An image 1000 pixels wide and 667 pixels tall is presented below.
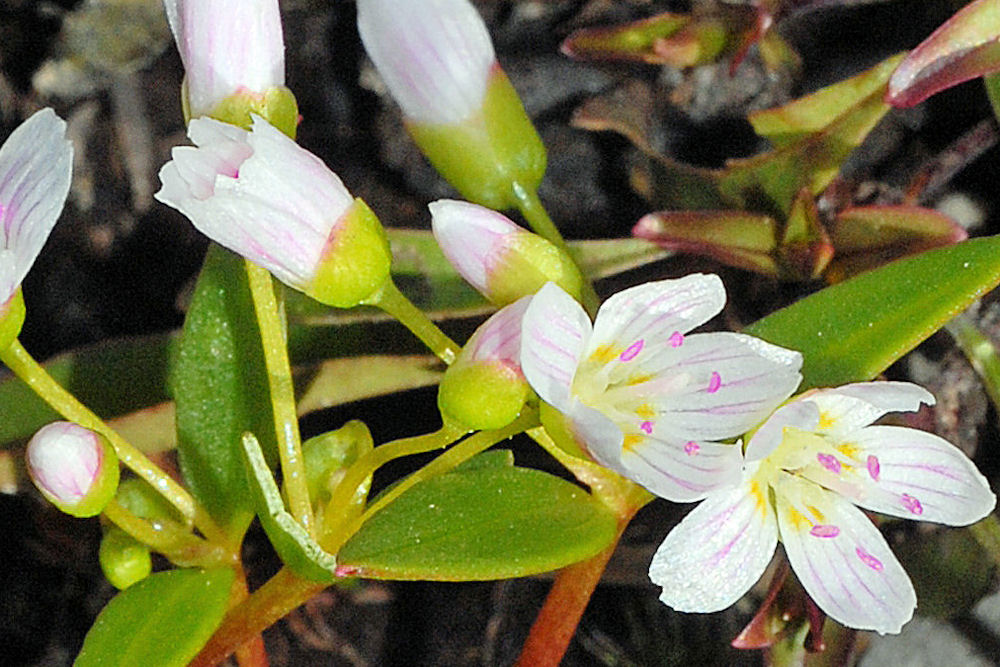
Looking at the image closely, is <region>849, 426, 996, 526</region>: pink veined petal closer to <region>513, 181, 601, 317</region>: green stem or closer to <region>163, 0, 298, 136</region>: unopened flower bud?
<region>513, 181, 601, 317</region>: green stem

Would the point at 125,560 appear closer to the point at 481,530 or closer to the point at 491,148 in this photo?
the point at 481,530

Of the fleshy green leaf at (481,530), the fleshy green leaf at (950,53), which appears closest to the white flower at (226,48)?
the fleshy green leaf at (481,530)

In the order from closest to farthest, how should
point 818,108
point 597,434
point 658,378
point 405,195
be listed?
point 597,434 < point 658,378 < point 818,108 < point 405,195

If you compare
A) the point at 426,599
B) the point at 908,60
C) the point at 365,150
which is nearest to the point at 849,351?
the point at 908,60

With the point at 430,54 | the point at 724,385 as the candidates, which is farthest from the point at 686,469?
the point at 430,54

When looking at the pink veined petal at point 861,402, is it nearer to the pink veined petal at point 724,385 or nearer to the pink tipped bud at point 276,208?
the pink veined petal at point 724,385

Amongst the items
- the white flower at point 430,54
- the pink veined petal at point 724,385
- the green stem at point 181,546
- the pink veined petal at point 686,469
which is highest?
the white flower at point 430,54
